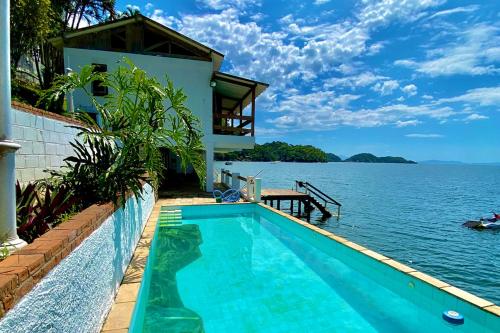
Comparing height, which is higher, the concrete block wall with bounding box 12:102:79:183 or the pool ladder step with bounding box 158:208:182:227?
the concrete block wall with bounding box 12:102:79:183

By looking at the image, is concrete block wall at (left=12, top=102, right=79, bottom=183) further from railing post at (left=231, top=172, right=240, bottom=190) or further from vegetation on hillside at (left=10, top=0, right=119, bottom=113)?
railing post at (left=231, top=172, right=240, bottom=190)

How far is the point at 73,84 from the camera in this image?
5.23 metres

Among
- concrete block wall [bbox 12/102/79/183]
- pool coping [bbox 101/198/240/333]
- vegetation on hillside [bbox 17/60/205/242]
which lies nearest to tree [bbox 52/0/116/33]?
concrete block wall [bbox 12/102/79/183]

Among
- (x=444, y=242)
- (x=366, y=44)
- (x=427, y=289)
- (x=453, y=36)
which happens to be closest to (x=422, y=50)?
(x=453, y=36)

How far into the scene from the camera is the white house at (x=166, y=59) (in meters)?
14.0

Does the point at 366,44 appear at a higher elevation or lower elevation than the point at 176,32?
higher

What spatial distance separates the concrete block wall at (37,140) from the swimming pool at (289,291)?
8.59ft

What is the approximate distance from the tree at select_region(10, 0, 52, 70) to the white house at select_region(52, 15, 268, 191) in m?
1.18

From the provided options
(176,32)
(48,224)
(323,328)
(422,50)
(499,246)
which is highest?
(422,50)

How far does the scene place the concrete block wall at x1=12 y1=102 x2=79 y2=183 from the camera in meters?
4.46

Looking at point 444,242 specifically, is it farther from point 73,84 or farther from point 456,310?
point 73,84

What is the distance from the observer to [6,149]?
218cm

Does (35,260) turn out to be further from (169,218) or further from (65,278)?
(169,218)

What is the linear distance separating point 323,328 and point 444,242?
1883cm
